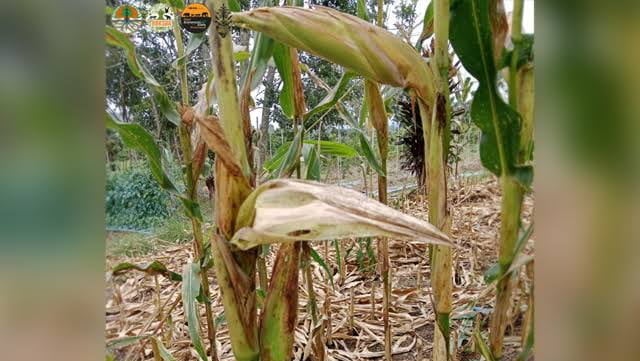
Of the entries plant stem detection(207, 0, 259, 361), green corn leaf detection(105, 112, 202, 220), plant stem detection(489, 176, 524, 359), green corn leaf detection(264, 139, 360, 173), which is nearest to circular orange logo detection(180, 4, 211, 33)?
plant stem detection(207, 0, 259, 361)

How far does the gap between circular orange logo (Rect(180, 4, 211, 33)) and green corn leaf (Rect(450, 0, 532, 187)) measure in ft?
0.76

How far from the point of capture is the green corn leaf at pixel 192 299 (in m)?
0.49

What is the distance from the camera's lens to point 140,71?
0.49 meters

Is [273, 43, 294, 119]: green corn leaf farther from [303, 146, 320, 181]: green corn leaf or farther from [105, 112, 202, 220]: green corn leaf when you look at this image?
[105, 112, 202, 220]: green corn leaf

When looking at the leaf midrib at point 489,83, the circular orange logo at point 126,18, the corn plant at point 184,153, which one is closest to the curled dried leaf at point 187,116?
the corn plant at point 184,153

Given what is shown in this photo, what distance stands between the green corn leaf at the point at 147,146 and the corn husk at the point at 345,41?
17 centimetres

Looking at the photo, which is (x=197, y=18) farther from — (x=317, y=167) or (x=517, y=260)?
(x=517, y=260)

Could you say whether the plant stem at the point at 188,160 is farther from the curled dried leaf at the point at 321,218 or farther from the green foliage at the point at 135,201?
the curled dried leaf at the point at 321,218

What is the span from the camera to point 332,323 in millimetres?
838

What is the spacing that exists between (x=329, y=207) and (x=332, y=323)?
0.59 metres

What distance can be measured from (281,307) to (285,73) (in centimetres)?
28

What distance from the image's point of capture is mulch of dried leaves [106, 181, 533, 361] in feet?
1.83

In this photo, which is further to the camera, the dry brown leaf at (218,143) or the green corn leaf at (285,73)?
the green corn leaf at (285,73)
